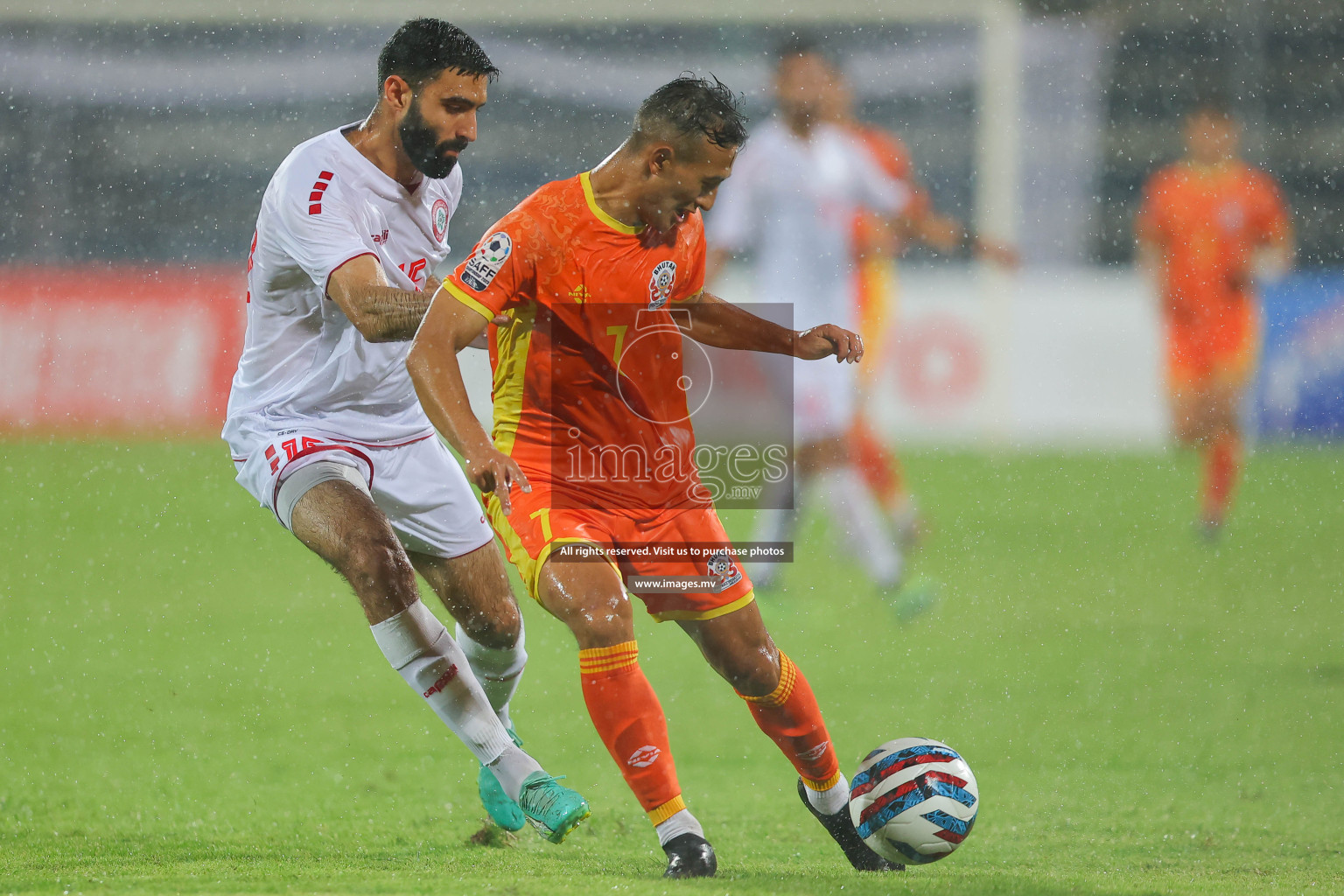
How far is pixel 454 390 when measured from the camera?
3295 mm

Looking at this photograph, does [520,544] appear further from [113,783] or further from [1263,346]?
[1263,346]

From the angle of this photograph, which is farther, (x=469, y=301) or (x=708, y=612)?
(x=708, y=612)

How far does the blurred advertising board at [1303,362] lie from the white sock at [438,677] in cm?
1102

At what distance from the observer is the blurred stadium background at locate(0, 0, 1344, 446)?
1271cm

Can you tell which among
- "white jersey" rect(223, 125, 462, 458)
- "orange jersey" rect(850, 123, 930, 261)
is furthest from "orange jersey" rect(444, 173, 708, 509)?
"orange jersey" rect(850, 123, 930, 261)

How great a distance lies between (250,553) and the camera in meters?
9.23

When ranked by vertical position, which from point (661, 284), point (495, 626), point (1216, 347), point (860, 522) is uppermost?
point (661, 284)

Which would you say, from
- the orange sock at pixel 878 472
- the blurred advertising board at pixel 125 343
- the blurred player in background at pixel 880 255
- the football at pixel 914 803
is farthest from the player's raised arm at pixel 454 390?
the blurred advertising board at pixel 125 343

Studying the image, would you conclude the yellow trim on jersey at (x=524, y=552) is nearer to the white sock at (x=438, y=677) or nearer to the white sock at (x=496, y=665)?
the white sock at (x=438, y=677)

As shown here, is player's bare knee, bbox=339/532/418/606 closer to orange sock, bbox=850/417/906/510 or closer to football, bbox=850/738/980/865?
football, bbox=850/738/980/865

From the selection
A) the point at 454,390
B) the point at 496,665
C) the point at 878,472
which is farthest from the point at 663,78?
the point at 454,390

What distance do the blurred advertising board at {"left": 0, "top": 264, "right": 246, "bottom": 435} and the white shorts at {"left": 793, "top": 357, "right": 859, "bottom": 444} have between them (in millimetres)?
6534

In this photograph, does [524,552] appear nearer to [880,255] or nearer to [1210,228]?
[880,255]

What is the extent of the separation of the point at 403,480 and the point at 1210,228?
298 inches
